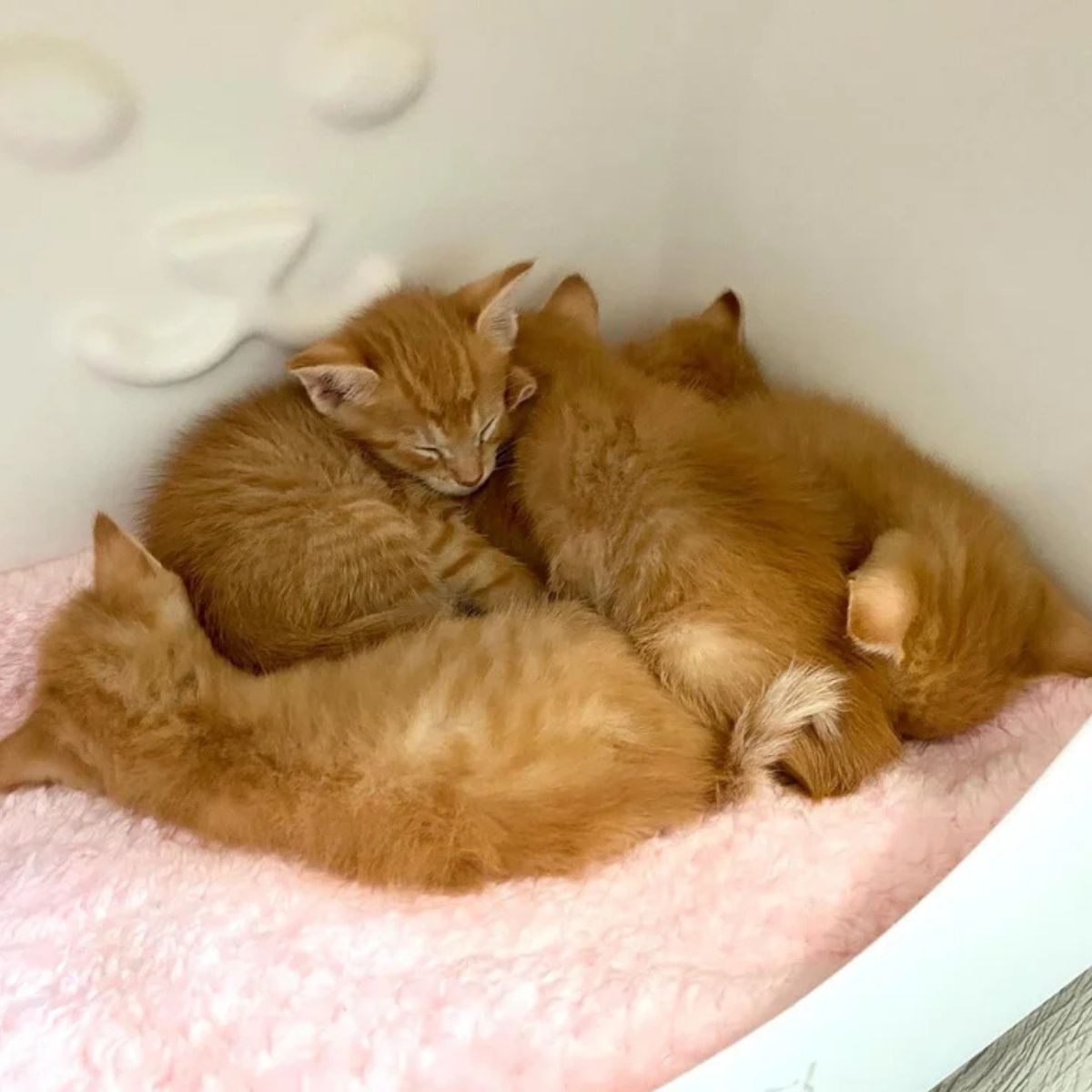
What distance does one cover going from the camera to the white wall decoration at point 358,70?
125 centimetres

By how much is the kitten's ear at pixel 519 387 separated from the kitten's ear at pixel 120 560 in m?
0.48

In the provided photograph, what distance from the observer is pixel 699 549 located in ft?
4.08

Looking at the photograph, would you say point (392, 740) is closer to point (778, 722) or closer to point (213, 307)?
point (778, 722)

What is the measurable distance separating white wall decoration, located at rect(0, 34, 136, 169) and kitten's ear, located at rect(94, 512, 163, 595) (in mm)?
386

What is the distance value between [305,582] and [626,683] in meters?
0.39

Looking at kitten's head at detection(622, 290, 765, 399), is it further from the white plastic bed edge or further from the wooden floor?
the wooden floor

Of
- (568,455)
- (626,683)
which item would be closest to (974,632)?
(626,683)

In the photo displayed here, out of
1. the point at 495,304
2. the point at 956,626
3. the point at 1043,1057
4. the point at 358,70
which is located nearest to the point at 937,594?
the point at 956,626

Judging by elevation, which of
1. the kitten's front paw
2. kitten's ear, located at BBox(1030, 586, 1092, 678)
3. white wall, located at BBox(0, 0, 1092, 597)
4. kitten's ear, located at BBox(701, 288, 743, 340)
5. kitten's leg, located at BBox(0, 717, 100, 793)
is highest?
white wall, located at BBox(0, 0, 1092, 597)

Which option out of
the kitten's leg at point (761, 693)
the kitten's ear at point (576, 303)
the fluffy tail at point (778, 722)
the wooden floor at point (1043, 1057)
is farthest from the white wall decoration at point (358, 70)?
the wooden floor at point (1043, 1057)

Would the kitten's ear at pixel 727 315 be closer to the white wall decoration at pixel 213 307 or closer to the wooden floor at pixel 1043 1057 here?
the white wall decoration at pixel 213 307

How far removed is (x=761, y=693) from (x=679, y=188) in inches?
31.8

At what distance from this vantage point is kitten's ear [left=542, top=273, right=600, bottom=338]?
1.55 m

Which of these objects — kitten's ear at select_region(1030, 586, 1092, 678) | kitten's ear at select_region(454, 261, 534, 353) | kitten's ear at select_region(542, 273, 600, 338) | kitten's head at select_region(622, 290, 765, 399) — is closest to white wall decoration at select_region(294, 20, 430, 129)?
kitten's ear at select_region(454, 261, 534, 353)
